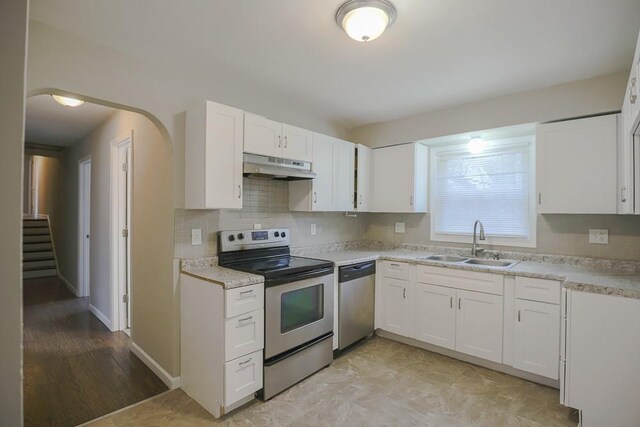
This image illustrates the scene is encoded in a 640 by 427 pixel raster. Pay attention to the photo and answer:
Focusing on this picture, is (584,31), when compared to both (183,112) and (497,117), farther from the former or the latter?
(183,112)

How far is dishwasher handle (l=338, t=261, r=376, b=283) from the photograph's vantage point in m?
2.95

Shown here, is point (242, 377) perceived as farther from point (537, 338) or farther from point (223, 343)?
point (537, 338)

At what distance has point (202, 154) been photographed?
2277 mm

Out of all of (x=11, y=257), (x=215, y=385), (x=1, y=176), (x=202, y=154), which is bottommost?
(x=215, y=385)

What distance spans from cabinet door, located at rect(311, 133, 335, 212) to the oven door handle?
697mm

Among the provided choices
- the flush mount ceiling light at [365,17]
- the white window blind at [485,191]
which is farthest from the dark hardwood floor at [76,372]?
the white window blind at [485,191]

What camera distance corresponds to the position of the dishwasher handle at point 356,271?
2.95 m

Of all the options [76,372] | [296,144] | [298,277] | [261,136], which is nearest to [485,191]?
[296,144]

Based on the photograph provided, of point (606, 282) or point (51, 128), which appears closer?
point (606, 282)

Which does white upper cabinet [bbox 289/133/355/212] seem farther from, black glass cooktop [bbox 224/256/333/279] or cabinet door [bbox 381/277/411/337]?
cabinet door [bbox 381/277/411/337]

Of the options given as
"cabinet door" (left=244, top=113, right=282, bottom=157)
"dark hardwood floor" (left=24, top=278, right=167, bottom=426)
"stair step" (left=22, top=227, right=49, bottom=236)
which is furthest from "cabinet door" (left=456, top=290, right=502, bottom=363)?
"stair step" (left=22, top=227, right=49, bottom=236)

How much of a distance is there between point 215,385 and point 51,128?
4194mm

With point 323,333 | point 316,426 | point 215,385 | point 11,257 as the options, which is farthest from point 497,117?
point 11,257

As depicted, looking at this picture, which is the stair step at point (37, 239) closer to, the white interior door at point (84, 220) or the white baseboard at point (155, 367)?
the white interior door at point (84, 220)
